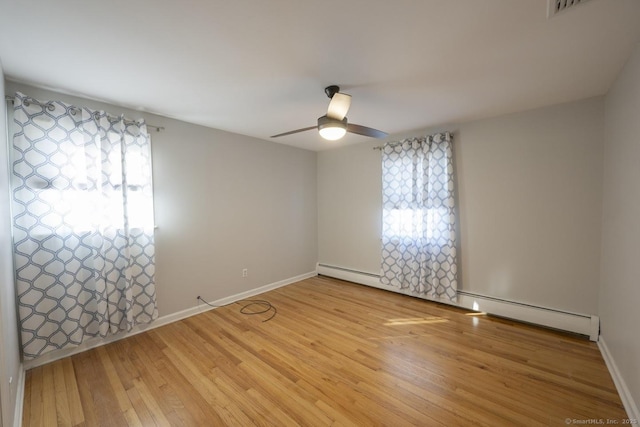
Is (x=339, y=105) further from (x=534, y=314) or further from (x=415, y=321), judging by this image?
(x=534, y=314)

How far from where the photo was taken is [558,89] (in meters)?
2.18

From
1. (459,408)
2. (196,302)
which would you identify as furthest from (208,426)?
(196,302)

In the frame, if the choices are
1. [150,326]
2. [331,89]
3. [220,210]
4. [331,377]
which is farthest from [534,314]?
[150,326]

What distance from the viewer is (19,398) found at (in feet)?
5.47

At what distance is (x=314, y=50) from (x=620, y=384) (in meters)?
3.16

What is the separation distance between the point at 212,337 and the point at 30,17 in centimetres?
269

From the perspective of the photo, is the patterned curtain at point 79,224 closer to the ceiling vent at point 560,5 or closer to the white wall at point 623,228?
the ceiling vent at point 560,5

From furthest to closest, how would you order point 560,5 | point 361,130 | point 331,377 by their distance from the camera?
1. point 361,130
2. point 331,377
3. point 560,5

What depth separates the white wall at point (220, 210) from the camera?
2830 millimetres

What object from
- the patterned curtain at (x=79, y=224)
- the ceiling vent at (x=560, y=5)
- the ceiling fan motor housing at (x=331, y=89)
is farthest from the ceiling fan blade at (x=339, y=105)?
the patterned curtain at (x=79, y=224)

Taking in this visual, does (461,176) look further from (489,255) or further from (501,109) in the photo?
(489,255)

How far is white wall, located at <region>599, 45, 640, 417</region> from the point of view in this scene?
1.56m

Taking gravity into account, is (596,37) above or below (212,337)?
above

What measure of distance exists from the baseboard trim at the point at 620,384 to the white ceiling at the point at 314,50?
2268 mm
